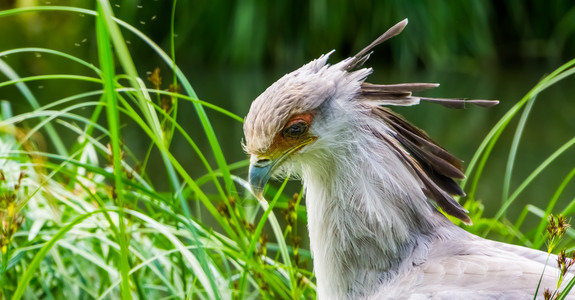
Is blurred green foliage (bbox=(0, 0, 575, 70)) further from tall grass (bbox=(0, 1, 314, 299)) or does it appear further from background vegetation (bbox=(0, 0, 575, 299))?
tall grass (bbox=(0, 1, 314, 299))

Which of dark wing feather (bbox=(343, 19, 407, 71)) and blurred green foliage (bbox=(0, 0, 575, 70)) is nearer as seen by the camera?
dark wing feather (bbox=(343, 19, 407, 71))

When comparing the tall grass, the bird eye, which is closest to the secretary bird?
the bird eye

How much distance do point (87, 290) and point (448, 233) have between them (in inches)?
34.4

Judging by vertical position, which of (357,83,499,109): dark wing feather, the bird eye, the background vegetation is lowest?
the background vegetation

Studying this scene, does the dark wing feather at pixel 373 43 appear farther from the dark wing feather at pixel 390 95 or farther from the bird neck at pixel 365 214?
the bird neck at pixel 365 214

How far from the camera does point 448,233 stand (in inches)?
63.9

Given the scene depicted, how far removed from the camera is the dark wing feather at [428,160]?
1.64m

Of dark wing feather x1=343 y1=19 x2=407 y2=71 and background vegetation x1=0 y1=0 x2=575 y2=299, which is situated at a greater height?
dark wing feather x1=343 y1=19 x2=407 y2=71

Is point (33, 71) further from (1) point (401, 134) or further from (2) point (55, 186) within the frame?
(1) point (401, 134)

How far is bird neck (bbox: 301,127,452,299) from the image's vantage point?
1.57 meters

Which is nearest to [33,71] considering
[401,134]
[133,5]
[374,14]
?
[133,5]

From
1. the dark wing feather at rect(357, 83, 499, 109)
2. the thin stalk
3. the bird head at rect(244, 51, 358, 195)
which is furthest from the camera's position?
the dark wing feather at rect(357, 83, 499, 109)

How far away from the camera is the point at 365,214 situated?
1574mm

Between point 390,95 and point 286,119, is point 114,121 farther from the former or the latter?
point 390,95
